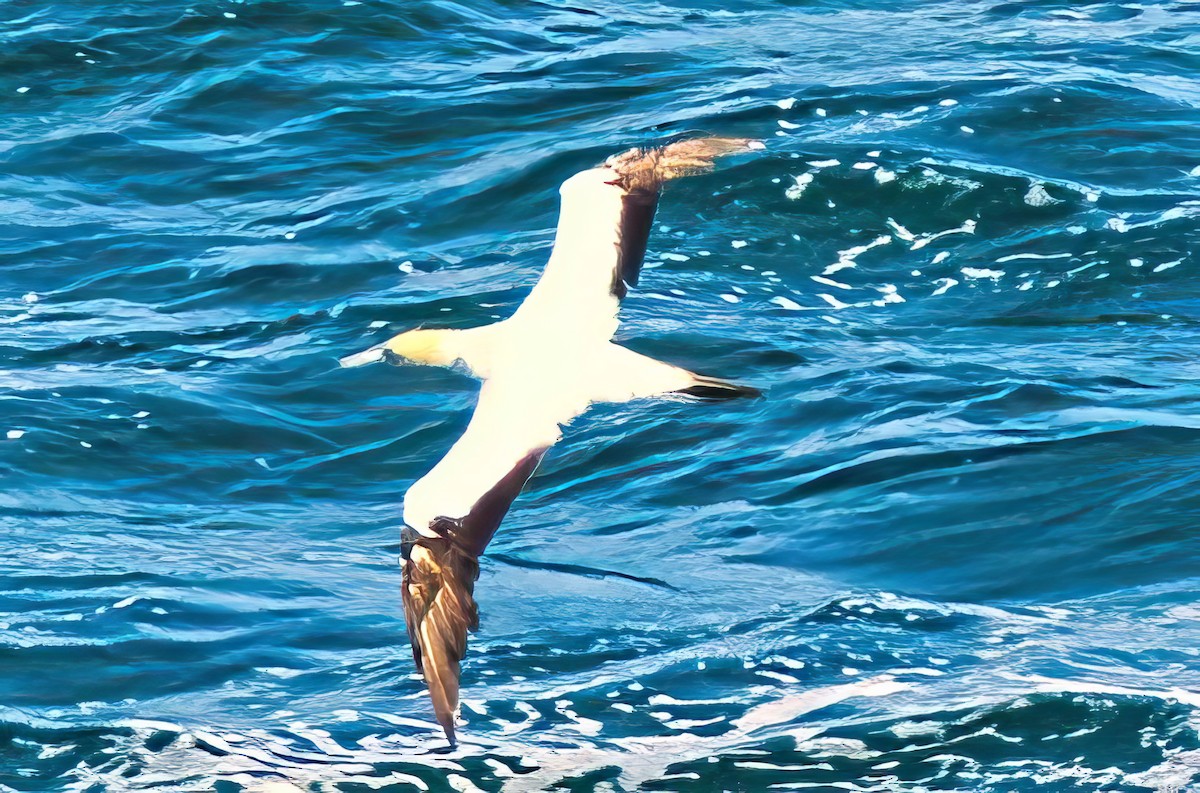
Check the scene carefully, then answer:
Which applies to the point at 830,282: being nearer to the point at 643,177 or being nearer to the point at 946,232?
the point at 946,232

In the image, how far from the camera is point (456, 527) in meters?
5.41

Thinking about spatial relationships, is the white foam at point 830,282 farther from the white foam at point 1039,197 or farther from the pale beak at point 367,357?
the pale beak at point 367,357

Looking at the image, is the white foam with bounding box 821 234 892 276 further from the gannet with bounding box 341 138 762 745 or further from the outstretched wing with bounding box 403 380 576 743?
the outstretched wing with bounding box 403 380 576 743

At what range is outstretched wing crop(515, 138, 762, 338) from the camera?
6660mm

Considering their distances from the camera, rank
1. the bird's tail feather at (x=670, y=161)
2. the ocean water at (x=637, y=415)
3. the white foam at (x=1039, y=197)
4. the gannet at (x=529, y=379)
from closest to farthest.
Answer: the gannet at (x=529, y=379), the ocean water at (x=637, y=415), the bird's tail feather at (x=670, y=161), the white foam at (x=1039, y=197)

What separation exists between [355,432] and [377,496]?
2.20 ft

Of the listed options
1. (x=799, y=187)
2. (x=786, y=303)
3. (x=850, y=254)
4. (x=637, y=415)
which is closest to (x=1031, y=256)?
(x=850, y=254)

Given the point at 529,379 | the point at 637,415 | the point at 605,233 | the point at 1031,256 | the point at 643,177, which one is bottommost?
the point at 637,415

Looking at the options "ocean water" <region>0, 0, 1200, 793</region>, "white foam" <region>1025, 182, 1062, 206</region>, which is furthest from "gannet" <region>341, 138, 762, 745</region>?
"white foam" <region>1025, 182, 1062, 206</region>

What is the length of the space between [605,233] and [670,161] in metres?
0.48

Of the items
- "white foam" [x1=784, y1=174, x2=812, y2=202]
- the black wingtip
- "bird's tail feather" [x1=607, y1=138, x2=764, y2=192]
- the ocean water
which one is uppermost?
→ "bird's tail feather" [x1=607, y1=138, x2=764, y2=192]

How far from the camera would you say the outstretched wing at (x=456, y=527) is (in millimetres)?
5113

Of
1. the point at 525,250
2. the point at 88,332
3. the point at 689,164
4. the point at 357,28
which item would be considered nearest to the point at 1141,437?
the point at 689,164

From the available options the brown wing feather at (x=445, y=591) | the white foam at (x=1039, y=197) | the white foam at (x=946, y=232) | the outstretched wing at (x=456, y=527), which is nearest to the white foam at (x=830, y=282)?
the white foam at (x=946, y=232)
